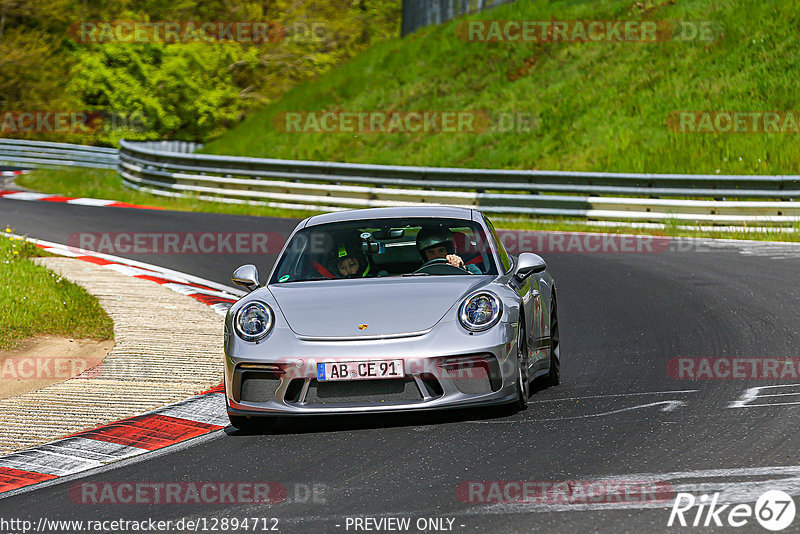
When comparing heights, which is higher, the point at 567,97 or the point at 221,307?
the point at 567,97

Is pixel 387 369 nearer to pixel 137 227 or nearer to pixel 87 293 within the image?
pixel 87 293

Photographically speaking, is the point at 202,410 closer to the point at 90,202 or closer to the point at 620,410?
the point at 620,410

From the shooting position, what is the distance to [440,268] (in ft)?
25.0

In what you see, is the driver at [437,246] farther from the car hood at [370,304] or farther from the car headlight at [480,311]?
the car headlight at [480,311]

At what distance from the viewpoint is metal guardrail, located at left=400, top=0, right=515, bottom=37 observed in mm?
33094

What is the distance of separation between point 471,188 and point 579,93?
6830 millimetres

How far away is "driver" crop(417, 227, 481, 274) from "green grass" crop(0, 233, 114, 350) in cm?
→ 399

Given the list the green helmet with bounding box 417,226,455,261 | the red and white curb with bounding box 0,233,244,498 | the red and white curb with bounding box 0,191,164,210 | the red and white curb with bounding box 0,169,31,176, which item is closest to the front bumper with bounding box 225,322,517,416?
the red and white curb with bounding box 0,233,244,498

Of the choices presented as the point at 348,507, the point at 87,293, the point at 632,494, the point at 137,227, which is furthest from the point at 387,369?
the point at 137,227

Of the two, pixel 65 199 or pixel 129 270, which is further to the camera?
pixel 65 199

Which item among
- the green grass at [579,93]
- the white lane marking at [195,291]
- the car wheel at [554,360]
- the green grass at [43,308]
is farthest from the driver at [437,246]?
the green grass at [579,93]

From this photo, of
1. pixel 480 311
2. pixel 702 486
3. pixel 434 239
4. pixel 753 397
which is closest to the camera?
pixel 702 486

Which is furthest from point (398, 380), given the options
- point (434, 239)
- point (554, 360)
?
point (554, 360)

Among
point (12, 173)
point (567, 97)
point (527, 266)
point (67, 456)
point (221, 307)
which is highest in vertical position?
point (567, 97)
